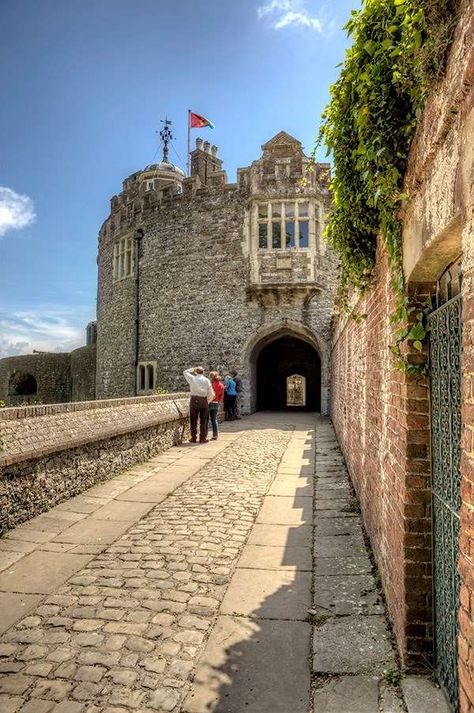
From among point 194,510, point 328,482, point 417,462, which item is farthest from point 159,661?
point 328,482

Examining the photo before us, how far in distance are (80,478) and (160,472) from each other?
150 cm

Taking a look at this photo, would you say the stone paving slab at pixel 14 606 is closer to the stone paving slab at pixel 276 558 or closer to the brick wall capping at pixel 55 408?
the stone paving slab at pixel 276 558

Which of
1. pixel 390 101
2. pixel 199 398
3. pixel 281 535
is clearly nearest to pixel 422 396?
pixel 390 101

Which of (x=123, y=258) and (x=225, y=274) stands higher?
(x=123, y=258)

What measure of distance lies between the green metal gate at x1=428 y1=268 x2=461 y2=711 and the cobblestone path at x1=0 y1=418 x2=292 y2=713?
4.00 feet

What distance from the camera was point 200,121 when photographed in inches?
895

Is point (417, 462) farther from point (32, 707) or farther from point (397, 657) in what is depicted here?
point (32, 707)

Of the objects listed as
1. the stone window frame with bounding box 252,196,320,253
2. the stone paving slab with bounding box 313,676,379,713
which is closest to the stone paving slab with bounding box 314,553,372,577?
the stone paving slab with bounding box 313,676,379,713

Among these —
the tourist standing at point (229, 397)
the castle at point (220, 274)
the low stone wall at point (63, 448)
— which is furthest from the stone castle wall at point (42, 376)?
the low stone wall at point (63, 448)

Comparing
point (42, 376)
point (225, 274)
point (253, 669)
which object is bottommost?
point (253, 669)

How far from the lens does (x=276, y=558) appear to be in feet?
12.5

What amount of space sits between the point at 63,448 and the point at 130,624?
9.22ft

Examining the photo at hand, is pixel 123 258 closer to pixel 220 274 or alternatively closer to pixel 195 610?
pixel 220 274

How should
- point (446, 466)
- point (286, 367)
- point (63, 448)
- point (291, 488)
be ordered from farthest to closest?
point (286, 367)
point (291, 488)
point (63, 448)
point (446, 466)
